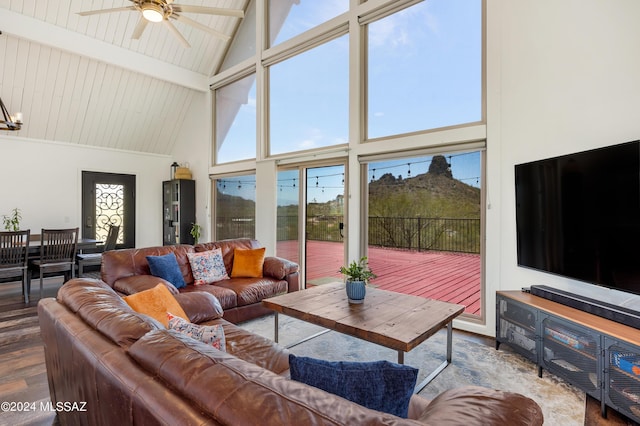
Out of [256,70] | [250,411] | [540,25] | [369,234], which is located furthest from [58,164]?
[540,25]

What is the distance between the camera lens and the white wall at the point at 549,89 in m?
2.53

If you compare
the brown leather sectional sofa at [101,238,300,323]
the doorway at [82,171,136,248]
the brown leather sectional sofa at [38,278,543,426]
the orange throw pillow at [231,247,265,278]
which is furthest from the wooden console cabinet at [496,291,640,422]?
the doorway at [82,171,136,248]

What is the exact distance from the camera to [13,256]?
14.2 feet

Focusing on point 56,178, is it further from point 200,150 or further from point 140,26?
point 140,26

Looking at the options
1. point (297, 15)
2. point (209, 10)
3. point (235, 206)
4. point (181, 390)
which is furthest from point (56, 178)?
point (181, 390)

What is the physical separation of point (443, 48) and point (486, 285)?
271 cm

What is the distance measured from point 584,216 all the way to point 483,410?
7.26 ft

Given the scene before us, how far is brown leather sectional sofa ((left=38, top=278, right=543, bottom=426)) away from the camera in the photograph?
2.64ft

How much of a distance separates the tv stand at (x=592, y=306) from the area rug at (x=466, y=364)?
1.90 ft

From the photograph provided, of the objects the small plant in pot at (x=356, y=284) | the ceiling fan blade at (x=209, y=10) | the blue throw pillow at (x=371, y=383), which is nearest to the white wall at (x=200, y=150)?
the ceiling fan blade at (x=209, y=10)

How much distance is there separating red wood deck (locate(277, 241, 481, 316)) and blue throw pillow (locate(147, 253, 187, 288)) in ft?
6.91

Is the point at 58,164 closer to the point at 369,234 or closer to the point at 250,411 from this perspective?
the point at 369,234

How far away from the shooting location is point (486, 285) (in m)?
3.40

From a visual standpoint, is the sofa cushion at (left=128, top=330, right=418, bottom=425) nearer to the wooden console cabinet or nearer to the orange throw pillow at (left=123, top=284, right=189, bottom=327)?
the orange throw pillow at (left=123, top=284, right=189, bottom=327)
